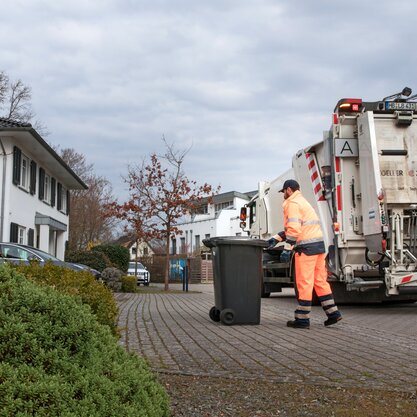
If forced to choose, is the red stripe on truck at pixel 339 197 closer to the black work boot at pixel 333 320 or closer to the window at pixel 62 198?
the black work boot at pixel 333 320

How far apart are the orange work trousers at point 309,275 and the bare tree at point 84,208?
3850 cm

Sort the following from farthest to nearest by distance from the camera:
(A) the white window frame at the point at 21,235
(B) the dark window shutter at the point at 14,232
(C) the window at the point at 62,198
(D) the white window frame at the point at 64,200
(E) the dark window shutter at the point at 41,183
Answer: (D) the white window frame at the point at 64,200 < (C) the window at the point at 62,198 < (E) the dark window shutter at the point at 41,183 < (A) the white window frame at the point at 21,235 < (B) the dark window shutter at the point at 14,232

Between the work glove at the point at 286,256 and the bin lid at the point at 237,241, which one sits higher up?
the work glove at the point at 286,256

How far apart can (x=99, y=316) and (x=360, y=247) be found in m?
8.16

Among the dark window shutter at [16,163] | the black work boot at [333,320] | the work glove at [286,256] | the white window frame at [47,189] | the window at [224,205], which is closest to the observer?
the black work boot at [333,320]

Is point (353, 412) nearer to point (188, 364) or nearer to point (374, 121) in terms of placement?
point (188, 364)

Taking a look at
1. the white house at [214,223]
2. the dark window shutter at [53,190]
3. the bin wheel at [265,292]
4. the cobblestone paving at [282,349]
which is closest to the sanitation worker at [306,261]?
the cobblestone paving at [282,349]

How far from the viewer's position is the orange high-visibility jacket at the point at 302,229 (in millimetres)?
8430

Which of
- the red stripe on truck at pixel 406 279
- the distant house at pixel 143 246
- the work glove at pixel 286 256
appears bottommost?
the red stripe on truck at pixel 406 279

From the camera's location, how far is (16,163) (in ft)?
74.3

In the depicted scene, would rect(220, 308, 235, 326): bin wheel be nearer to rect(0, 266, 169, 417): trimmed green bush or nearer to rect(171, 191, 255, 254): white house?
rect(0, 266, 169, 417): trimmed green bush

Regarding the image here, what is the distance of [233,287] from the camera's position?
28.2 ft

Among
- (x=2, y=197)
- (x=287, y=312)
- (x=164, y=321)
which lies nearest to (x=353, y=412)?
(x=164, y=321)

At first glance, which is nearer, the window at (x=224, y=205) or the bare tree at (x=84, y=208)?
the bare tree at (x=84, y=208)
